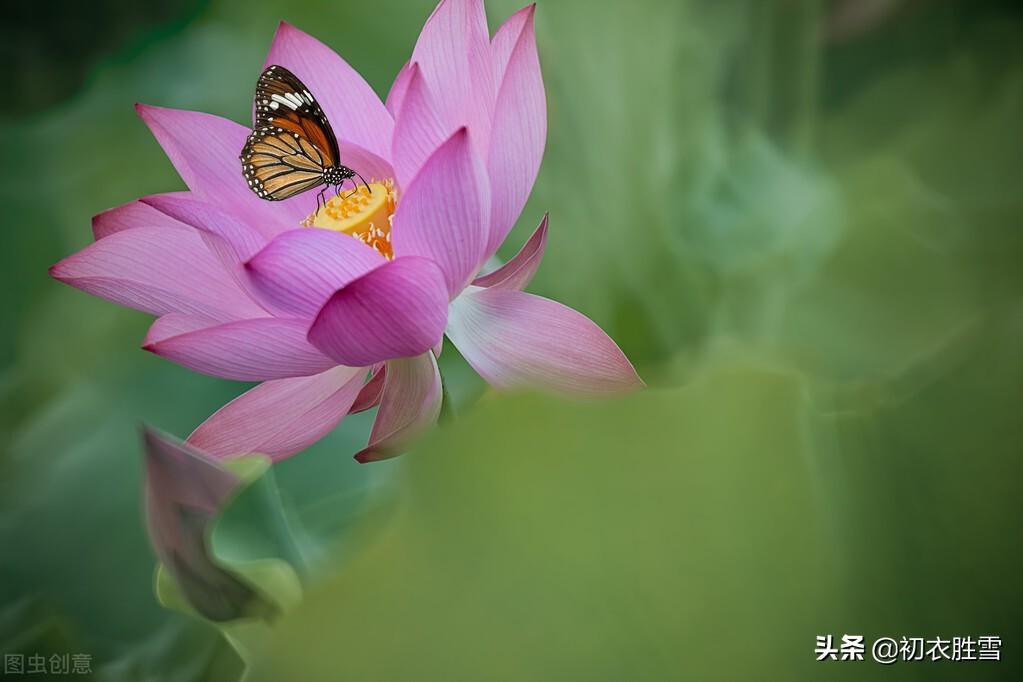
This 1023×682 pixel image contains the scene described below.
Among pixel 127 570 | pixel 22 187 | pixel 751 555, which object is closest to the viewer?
pixel 751 555

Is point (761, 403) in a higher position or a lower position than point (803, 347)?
lower

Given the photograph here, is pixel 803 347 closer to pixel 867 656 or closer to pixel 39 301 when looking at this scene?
pixel 867 656

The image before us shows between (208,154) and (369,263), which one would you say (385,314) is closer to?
(369,263)

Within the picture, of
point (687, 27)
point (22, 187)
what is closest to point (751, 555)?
point (687, 27)

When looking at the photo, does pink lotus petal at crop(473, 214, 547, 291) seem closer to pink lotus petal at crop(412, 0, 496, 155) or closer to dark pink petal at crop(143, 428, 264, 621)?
pink lotus petal at crop(412, 0, 496, 155)

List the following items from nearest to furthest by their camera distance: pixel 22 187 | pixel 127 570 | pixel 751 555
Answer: pixel 751 555 → pixel 127 570 → pixel 22 187

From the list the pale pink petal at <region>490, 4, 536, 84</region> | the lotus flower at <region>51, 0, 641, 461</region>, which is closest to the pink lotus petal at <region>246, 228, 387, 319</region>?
the lotus flower at <region>51, 0, 641, 461</region>

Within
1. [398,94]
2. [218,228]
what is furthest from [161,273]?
[398,94]

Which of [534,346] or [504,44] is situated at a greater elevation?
[504,44]
